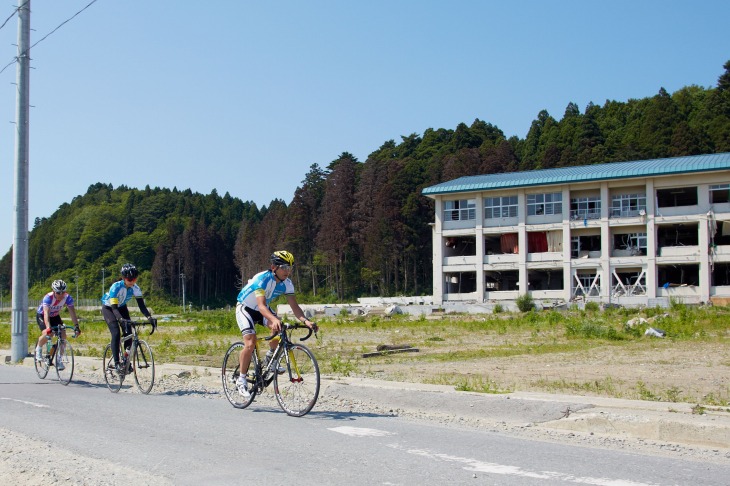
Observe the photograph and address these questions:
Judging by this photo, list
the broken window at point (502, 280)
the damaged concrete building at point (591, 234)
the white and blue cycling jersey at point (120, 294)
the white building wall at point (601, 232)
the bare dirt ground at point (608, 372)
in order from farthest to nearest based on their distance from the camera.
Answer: the broken window at point (502, 280) → the damaged concrete building at point (591, 234) → the white building wall at point (601, 232) → the white and blue cycling jersey at point (120, 294) → the bare dirt ground at point (608, 372)

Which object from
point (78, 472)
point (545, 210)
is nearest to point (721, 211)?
point (545, 210)

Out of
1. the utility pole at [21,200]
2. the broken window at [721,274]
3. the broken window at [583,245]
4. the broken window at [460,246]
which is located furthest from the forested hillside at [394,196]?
the utility pole at [21,200]

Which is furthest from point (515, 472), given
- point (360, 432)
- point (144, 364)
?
point (144, 364)

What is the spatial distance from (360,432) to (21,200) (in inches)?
581

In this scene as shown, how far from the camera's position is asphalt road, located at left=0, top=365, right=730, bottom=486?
19.8ft

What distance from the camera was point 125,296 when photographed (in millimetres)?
12516

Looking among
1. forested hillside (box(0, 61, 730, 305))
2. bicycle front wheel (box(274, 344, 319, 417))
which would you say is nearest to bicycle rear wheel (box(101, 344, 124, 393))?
bicycle front wheel (box(274, 344, 319, 417))

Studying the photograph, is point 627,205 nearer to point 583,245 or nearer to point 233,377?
point 583,245

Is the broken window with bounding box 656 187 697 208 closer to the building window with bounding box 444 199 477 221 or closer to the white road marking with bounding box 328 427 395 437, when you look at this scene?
the building window with bounding box 444 199 477 221

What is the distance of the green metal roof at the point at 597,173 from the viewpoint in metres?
53.6

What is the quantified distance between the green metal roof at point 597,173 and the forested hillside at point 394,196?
27.0 meters

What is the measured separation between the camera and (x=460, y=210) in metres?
65.0

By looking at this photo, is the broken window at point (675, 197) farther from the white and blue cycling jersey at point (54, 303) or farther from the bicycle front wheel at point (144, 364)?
the bicycle front wheel at point (144, 364)

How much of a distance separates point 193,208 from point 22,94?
534 feet
